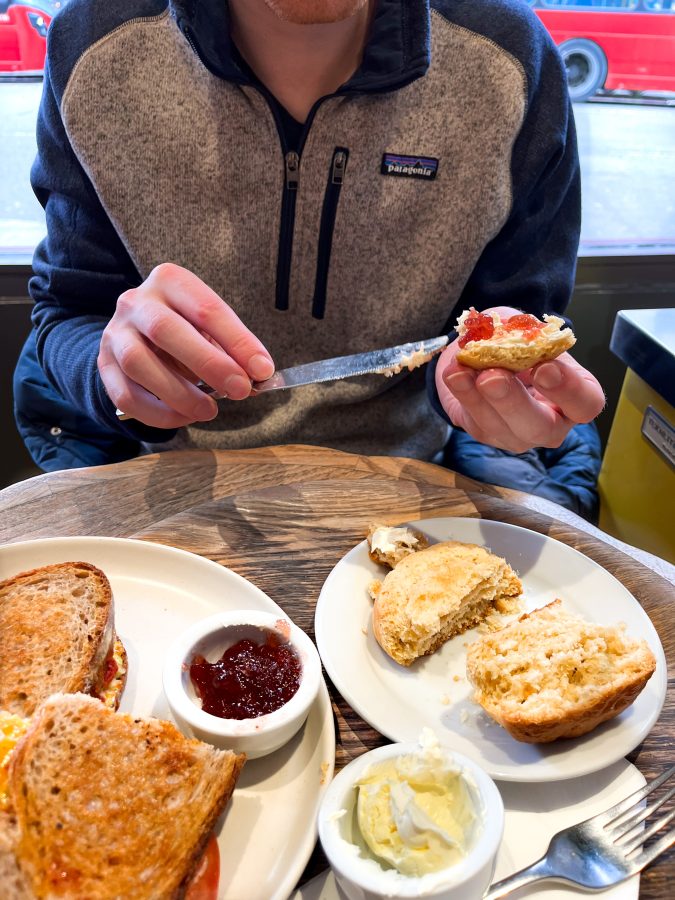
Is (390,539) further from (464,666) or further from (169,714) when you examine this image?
(169,714)

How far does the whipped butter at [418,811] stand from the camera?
86 centimetres

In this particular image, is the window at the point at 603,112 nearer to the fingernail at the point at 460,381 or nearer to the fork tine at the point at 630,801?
the fingernail at the point at 460,381

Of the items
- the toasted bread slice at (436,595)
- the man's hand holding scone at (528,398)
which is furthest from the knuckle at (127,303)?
the toasted bread slice at (436,595)

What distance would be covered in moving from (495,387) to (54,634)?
0.94 metres

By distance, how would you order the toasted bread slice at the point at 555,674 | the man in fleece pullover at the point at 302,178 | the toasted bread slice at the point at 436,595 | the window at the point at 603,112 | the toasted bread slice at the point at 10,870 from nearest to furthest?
1. the toasted bread slice at the point at 10,870
2. the toasted bread slice at the point at 555,674
3. the toasted bread slice at the point at 436,595
4. the man in fleece pullover at the point at 302,178
5. the window at the point at 603,112

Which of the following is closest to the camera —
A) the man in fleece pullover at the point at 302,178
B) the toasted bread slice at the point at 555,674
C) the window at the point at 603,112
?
the toasted bread slice at the point at 555,674

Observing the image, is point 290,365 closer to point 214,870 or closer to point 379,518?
point 379,518

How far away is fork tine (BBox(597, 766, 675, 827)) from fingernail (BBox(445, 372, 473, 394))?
0.76 meters

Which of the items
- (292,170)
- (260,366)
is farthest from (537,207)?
(260,366)

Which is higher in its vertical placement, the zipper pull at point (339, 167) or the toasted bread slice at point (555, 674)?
the zipper pull at point (339, 167)

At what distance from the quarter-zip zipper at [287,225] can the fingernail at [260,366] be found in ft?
1.89

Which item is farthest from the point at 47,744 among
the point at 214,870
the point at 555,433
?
the point at 555,433

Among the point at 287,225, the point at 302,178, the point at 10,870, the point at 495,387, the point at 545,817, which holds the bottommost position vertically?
the point at 545,817

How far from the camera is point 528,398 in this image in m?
1.42
